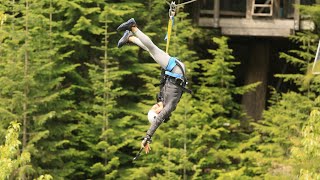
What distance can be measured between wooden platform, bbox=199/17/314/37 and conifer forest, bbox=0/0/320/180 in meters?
0.30

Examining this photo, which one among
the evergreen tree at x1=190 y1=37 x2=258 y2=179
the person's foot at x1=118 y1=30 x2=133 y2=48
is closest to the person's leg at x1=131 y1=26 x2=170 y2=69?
the person's foot at x1=118 y1=30 x2=133 y2=48

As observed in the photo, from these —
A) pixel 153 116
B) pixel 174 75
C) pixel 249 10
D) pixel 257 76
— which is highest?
pixel 249 10

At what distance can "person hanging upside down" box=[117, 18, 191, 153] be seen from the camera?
6.18 meters

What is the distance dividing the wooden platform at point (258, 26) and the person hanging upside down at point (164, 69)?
36.3ft

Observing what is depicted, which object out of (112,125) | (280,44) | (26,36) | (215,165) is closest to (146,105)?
(112,125)

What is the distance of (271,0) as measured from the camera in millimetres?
17297

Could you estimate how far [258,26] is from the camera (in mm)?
17266

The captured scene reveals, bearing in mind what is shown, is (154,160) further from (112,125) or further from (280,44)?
(280,44)

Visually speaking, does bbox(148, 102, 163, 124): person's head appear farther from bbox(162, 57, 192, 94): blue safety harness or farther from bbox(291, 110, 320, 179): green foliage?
bbox(291, 110, 320, 179): green foliage

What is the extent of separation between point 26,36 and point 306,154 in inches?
265

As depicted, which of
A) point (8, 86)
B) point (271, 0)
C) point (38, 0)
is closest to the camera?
point (8, 86)

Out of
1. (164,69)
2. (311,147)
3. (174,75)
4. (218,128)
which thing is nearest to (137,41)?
(164,69)

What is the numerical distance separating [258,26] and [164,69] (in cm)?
1127

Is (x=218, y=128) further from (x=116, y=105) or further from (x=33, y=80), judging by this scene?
(x=33, y=80)
